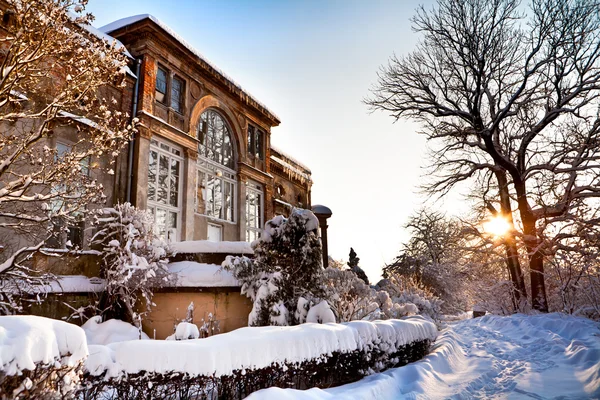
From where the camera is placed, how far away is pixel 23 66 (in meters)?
6.65

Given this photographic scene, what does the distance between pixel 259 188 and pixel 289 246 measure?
13.9 m

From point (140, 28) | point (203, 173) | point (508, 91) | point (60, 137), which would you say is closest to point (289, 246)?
point (60, 137)

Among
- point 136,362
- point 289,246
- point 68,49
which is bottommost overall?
point 136,362

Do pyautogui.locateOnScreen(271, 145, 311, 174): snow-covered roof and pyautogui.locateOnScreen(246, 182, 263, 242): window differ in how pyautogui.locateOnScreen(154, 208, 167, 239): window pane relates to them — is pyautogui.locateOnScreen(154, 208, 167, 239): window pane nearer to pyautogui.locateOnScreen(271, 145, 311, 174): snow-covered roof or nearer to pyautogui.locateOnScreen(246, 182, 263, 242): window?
pyautogui.locateOnScreen(246, 182, 263, 242): window

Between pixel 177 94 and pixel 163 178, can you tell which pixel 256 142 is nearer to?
pixel 177 94

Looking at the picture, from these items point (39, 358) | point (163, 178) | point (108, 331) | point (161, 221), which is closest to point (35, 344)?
point (39, 358)

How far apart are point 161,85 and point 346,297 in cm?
1197

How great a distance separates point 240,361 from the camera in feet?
13.3

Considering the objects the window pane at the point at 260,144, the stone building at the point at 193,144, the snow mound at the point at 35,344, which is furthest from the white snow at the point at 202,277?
the window pane at the point at 260,144

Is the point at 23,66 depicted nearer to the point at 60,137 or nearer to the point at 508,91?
the point at 60,137

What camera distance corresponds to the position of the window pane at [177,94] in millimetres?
16547

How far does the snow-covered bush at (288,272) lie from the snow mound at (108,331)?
3587 millimetres

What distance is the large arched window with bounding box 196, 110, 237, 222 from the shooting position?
1772 centimetres

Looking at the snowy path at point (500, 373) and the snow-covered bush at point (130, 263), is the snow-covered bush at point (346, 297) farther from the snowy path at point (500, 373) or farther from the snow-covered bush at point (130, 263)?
the snow-covered bush at point (130, 263)
